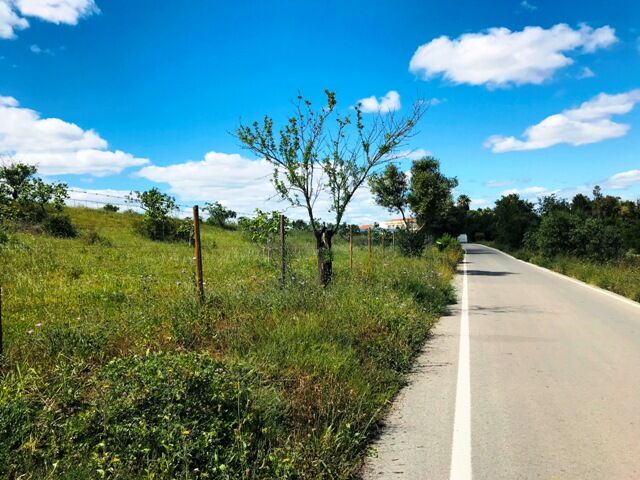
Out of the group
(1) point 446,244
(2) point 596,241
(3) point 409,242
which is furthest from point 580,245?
(3) point 409,242

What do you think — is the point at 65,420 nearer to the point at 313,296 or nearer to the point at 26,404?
the point at 26,404

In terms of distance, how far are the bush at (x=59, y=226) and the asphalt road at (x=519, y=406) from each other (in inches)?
780

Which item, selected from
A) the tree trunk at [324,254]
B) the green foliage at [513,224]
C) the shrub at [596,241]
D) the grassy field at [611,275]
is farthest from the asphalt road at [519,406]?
the green foliage at [513,224]

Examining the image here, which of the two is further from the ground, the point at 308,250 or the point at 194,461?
the point at 308,250

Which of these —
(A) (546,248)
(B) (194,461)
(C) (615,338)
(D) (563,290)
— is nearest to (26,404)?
(B) (194,461)

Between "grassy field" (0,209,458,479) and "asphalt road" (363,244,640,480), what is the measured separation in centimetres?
41

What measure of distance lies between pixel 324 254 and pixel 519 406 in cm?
656

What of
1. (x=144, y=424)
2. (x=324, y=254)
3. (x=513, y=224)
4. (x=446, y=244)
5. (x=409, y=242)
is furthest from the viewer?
(x=513, y=224)

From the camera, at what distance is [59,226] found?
2339 centimetres

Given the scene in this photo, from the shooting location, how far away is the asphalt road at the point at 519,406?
3908mm

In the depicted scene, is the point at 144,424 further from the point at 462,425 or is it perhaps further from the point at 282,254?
the point at 282,254

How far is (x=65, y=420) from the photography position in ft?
11.6

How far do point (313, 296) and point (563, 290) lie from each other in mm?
11598

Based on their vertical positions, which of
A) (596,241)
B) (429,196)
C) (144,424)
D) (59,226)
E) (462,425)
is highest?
(429,196)
